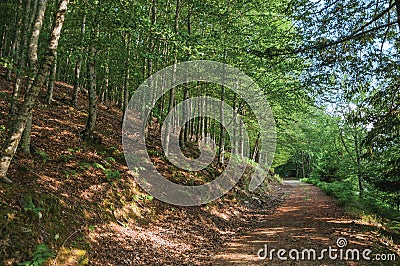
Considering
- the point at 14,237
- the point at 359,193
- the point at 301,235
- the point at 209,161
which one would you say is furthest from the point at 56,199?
the point at 359,193

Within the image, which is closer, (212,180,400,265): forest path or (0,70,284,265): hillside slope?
(0,70,284,265): hillside slope

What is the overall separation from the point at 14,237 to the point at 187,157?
10476 millimetres

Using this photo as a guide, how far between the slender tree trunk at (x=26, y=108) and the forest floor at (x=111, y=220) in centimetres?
57

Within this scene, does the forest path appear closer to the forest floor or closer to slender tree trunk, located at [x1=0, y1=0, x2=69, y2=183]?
the forest floor

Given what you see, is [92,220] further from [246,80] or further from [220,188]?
[246,80]

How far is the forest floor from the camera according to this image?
522cm

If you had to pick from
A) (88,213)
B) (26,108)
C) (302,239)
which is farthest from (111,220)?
(302,239)

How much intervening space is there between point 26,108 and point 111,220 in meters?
3.50

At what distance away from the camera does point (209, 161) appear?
16.2 meters

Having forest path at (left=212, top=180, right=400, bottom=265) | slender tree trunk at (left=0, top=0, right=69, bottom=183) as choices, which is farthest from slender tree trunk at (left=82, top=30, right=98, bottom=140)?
forest path at (left=212, top=180, right=400, bottom=265)

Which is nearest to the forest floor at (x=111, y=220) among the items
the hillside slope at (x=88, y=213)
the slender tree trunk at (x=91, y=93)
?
the hillside slope at (x=88, y=213)

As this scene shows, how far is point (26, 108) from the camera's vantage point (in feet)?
18.4

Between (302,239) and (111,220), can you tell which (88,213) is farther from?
(302,239)

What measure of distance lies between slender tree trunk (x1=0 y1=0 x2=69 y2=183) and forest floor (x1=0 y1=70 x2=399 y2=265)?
0.57 metres
